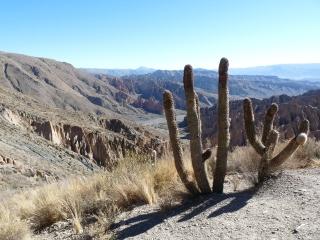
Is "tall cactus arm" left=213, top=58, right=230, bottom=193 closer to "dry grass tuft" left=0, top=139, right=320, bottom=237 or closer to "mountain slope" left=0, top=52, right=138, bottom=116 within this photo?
"dry grass tuft" left=0, top=139, right=320, bottom=237

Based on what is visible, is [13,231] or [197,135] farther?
[197,135]

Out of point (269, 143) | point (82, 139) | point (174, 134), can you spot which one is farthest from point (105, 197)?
point (82, 139)

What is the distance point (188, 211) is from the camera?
647cm

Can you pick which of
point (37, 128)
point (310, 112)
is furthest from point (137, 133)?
point (310, 112)

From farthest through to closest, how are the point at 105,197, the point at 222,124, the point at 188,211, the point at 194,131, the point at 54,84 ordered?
the point at 54,84 < the point at 105,197 < the point at 222,124 < the point at 194,131 < the point at 188,211

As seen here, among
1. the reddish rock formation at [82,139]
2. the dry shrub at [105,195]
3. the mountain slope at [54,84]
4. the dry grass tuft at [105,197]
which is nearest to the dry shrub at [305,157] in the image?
the dry grass tuft at [105,197]

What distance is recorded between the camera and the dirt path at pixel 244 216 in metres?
5.41

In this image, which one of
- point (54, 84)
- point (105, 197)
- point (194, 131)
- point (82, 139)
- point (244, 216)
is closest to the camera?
point (244, 216)

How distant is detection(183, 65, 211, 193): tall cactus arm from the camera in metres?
7.13

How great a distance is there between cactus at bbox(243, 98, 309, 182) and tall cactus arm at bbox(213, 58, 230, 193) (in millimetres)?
639

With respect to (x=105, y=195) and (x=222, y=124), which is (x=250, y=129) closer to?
(x=222, y=124)

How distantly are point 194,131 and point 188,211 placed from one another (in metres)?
1.27

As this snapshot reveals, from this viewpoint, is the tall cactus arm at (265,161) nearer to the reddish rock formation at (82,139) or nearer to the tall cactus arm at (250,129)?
the tall cactus arm at (250,129)

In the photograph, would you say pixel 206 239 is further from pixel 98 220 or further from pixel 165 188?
pixel 165 188
